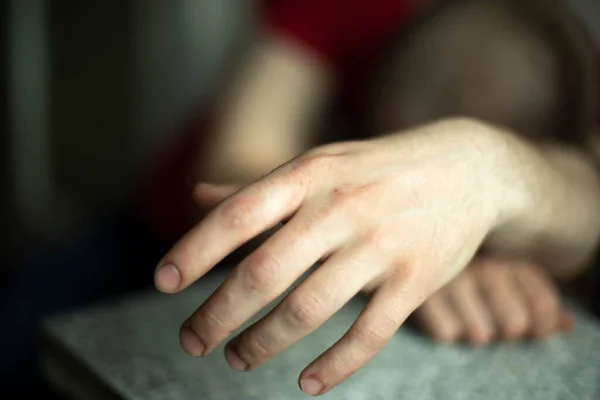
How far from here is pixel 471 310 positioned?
0.49m

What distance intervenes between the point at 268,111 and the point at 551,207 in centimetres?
46

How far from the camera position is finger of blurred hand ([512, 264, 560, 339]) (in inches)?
19.0

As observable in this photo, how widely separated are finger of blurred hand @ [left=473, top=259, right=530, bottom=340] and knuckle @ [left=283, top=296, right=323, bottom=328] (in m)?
0.20

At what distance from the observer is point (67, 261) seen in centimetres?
95

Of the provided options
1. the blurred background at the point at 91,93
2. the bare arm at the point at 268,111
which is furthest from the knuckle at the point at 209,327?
the blurred background at the point at 91,93

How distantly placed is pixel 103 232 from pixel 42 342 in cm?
55

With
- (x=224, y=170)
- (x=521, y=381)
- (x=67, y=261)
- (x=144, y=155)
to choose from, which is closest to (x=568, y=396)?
(x=521, y=381)

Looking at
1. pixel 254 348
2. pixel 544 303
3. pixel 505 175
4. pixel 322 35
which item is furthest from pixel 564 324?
pixel 322 35

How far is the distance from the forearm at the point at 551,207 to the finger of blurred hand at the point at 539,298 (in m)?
0.01

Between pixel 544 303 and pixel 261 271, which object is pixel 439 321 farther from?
pixel 261 271

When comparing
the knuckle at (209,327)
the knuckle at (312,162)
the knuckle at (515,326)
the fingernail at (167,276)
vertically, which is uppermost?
the knuckle at (312,162)

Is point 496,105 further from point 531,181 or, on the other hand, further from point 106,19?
point 106,19

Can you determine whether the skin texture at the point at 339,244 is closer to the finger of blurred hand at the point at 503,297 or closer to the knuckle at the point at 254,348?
the knuckle at the point at 254,348

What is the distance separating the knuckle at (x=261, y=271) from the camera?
315mm
